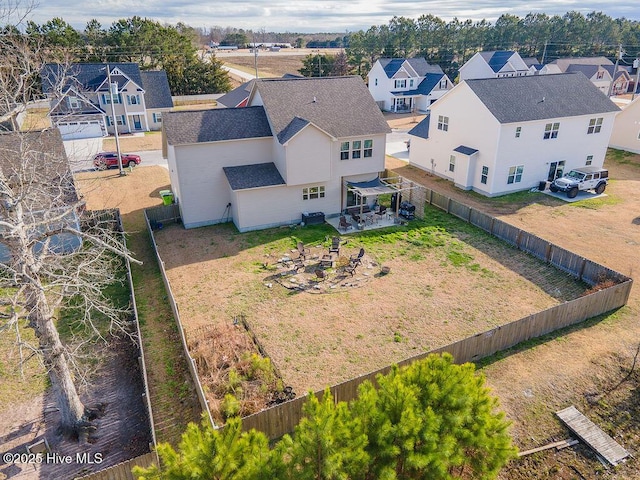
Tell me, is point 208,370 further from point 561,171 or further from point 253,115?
point 561,171

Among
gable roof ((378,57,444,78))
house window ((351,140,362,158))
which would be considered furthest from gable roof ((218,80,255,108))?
gable roof ((378,57,444,78))

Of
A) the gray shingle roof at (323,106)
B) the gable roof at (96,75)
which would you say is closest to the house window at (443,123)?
the gray shingle roof at (323,106)

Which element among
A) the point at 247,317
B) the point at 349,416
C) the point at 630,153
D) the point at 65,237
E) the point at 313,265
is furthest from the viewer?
the point at 630,153

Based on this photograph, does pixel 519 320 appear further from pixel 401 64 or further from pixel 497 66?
pixel 497 66

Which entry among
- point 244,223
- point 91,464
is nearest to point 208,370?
point 91,464

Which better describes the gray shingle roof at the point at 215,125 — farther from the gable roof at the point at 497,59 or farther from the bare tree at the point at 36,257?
the gable roof at the point at 497,59
